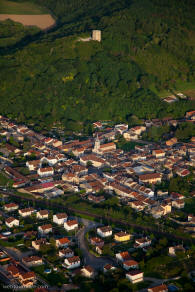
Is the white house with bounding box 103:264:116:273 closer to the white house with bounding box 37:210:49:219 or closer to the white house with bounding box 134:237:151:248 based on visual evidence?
the white house with bounding box 134:237:151:248

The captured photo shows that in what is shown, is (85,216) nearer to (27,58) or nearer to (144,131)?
(144,131)

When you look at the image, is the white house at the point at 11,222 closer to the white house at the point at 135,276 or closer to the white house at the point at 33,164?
the white house at the point at 135,276

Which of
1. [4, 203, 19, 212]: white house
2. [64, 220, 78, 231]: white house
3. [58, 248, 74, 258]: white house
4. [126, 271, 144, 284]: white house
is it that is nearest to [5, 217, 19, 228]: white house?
[4, 203, 19, 212]: white house

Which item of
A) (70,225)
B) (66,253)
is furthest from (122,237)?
(66,253)

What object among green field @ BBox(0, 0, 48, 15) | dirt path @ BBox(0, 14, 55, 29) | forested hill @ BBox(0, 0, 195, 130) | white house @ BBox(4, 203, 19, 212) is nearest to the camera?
white house @ BBox(4, 203, 19, 212)

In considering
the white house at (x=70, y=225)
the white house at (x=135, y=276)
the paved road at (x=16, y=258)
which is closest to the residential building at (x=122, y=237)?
the white house at (x=70, y=225)

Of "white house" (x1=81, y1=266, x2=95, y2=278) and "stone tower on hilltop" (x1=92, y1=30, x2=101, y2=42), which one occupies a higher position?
"stone tower on hilltop" (x1=92, y1=30, x2=101, y2=42)
